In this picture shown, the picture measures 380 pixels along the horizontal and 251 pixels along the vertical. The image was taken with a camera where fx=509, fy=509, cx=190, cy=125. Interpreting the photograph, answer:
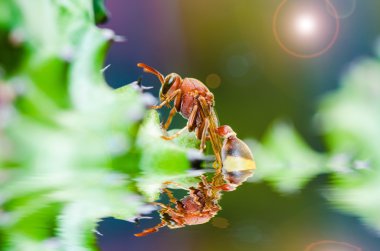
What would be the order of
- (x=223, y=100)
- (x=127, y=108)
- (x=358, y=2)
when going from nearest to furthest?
(x=127, y=108) → (x=223, y=100) → (x=358, y=2)

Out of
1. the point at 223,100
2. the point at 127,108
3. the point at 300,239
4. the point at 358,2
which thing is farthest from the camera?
the point at 358,2

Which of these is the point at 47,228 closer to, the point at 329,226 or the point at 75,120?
the point at 329,226

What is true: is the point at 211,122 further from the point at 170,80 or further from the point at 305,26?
the point at 305,26

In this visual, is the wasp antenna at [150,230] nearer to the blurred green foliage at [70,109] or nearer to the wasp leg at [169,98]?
the wasp leg at [169,98]

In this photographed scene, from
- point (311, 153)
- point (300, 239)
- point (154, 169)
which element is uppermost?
point (311, 153)

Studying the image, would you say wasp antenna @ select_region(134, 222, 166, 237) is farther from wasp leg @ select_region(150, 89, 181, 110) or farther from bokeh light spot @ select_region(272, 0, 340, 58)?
bokeh light spot @ select_region(272, 0, 340, 58)

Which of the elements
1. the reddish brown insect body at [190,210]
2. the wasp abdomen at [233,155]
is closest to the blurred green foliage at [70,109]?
the wasp abdomen at [233,155]

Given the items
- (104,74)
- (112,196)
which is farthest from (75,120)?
(112,196)

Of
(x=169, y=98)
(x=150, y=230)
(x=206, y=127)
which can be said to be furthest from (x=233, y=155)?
(x=150, y=230)
